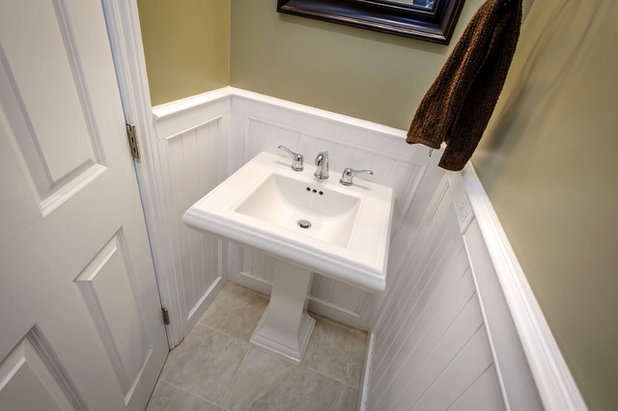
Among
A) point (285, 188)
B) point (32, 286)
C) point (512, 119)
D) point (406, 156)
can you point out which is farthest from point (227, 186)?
point (512, 119)

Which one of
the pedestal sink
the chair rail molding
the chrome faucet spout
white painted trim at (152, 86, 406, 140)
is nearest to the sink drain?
the pedestal sink

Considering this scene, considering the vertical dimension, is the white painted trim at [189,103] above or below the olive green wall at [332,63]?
below

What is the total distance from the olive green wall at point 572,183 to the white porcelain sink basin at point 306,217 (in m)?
→ 0.34

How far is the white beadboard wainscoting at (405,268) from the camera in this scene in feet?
1.30

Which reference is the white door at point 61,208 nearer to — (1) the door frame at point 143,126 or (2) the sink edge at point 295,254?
(1) the door frame at point 143,126

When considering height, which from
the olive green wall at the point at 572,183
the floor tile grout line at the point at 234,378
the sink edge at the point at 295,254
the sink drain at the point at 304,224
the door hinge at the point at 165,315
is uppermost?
the olive green wall at the point at 572,183

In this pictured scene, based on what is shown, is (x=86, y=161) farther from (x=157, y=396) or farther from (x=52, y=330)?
(x=157, y=396)

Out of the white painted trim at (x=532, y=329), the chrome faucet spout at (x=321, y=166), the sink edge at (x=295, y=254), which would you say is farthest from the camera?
the chrome faucet spout at (x=321, y=166)

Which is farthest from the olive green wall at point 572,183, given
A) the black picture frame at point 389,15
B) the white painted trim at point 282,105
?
the white painted trim at point 282,105

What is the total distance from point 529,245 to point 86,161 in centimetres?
89

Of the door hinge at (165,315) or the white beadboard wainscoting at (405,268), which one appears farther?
the door hinge at (165,315)

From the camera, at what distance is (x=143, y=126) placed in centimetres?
77

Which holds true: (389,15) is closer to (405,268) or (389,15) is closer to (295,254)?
(295,254)

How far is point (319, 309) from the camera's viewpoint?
1.56m
